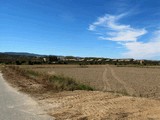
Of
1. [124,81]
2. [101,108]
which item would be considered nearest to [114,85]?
[124,81]

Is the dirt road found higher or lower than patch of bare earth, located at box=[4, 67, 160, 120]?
lower

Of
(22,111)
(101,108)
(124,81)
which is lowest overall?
(124,81)

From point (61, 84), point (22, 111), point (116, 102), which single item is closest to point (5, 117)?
point (22, 111)

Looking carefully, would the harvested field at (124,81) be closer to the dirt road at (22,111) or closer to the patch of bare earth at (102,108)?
the patch of bare earth at (102,108)

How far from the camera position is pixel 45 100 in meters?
15.2

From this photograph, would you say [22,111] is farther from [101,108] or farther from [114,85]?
[114,85]

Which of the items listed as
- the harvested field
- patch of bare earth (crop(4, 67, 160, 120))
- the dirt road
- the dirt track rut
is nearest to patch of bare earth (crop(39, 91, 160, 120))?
patch of bare earth (crop(4, 67, 160, 120))

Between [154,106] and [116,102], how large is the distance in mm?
1901

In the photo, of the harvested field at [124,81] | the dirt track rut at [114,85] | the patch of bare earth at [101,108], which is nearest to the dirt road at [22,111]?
the patch of bare earth at [101,108]

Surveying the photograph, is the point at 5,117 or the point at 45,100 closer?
the point at 5,117

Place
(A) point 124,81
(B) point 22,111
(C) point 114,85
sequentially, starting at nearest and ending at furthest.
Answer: (B) point 22,111 → (C) point 114,85 → (A) point 124,81

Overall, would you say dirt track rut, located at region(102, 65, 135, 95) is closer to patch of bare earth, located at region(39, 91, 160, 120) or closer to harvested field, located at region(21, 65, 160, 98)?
harvested field, located at region(21, 65, 160, 98)

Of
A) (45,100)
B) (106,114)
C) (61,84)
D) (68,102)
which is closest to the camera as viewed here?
(106,114)

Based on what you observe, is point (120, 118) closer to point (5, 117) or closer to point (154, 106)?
point (154, 106)
